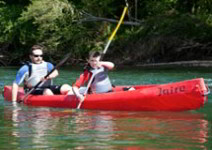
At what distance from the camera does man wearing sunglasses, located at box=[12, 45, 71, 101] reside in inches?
371

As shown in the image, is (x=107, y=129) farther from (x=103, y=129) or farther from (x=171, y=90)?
(x=171, y=90)

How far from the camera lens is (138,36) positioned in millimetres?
23703

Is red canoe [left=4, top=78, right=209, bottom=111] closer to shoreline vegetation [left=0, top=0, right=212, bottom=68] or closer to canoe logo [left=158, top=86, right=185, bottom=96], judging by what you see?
canoe logo [left=158, top=86, right=185, bottom=96]

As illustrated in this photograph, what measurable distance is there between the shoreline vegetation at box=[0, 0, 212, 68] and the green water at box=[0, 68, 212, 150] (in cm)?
1327

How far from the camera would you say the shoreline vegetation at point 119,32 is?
2228cm

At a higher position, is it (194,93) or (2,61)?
(194,93)

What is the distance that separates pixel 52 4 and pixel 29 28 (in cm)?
339

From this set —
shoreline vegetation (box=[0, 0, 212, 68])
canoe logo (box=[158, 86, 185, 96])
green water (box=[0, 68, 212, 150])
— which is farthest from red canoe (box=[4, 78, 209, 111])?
shoreline vegetation (box=[0, 0, 212, 68])

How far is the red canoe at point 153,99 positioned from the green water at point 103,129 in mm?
171

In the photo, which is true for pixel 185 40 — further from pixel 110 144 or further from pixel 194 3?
pixel 110 144

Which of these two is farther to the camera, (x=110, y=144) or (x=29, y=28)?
(x=29, y=28)

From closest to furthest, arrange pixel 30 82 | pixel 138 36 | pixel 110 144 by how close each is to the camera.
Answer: pixel 110 144 < pixel 30 82 < pixel 138 36

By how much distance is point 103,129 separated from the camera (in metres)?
6.82

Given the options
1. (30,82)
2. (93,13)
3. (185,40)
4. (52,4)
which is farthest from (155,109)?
(93,13)
